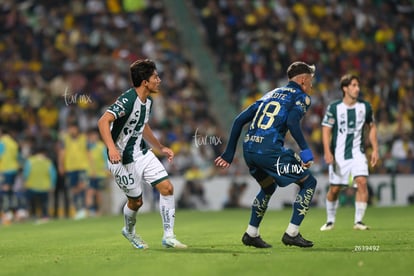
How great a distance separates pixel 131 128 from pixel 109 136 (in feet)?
1.94

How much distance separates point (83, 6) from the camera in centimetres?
3112

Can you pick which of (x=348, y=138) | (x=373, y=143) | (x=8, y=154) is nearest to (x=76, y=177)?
(x=8, y=154)

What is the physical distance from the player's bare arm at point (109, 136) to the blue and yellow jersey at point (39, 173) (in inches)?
504

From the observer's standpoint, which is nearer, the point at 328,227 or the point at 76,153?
the point at 328,227

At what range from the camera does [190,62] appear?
30125 mm

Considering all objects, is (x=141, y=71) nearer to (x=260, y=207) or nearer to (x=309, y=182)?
(x=260, y=207)

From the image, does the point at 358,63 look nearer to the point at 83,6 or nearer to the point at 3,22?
the point at 83,6

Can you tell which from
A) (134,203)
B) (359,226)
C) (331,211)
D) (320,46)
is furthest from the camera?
(320,46)

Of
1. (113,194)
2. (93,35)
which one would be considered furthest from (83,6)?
(113,194)

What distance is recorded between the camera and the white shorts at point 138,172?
37.8 ft

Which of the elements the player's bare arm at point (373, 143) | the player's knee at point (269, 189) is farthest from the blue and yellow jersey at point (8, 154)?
the player's knee at point (269, 189)

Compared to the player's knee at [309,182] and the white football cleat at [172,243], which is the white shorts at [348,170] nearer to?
the player's knee at [309,182]

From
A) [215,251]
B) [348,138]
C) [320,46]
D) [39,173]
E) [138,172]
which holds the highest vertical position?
[320,46]

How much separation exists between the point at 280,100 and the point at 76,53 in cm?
1816
